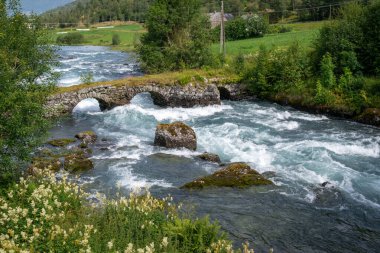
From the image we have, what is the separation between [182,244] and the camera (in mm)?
11273

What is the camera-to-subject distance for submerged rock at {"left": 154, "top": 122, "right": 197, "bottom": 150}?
82.5 feet

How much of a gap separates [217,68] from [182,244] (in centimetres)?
3333

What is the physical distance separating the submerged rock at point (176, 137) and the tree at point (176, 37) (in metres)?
19.3

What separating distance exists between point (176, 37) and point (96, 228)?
131ft

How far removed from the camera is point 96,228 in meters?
11.0

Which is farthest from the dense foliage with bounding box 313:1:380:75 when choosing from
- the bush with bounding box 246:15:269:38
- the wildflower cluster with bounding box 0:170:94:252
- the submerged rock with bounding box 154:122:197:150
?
the bush with bounding box 246:15:269:38

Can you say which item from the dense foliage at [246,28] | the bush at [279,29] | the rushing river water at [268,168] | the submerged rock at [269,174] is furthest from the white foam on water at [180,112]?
the bush at [279,29]

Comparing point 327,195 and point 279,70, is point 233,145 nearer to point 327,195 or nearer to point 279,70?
point 327,195

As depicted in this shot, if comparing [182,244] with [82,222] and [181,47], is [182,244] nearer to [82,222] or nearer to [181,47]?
[82,222]

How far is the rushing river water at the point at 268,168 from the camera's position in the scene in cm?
1527

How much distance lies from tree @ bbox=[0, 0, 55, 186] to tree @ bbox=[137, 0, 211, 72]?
25954 mm

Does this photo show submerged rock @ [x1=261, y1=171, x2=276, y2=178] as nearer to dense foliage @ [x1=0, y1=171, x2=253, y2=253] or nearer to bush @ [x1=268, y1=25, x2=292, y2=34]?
dense foliage @ [x1=0, y1=171, x2=253, y2=253]

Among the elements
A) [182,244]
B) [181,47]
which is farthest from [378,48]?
[182,244]

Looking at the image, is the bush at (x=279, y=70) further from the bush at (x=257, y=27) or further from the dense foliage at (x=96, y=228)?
the bush at (x=257, y=27)
